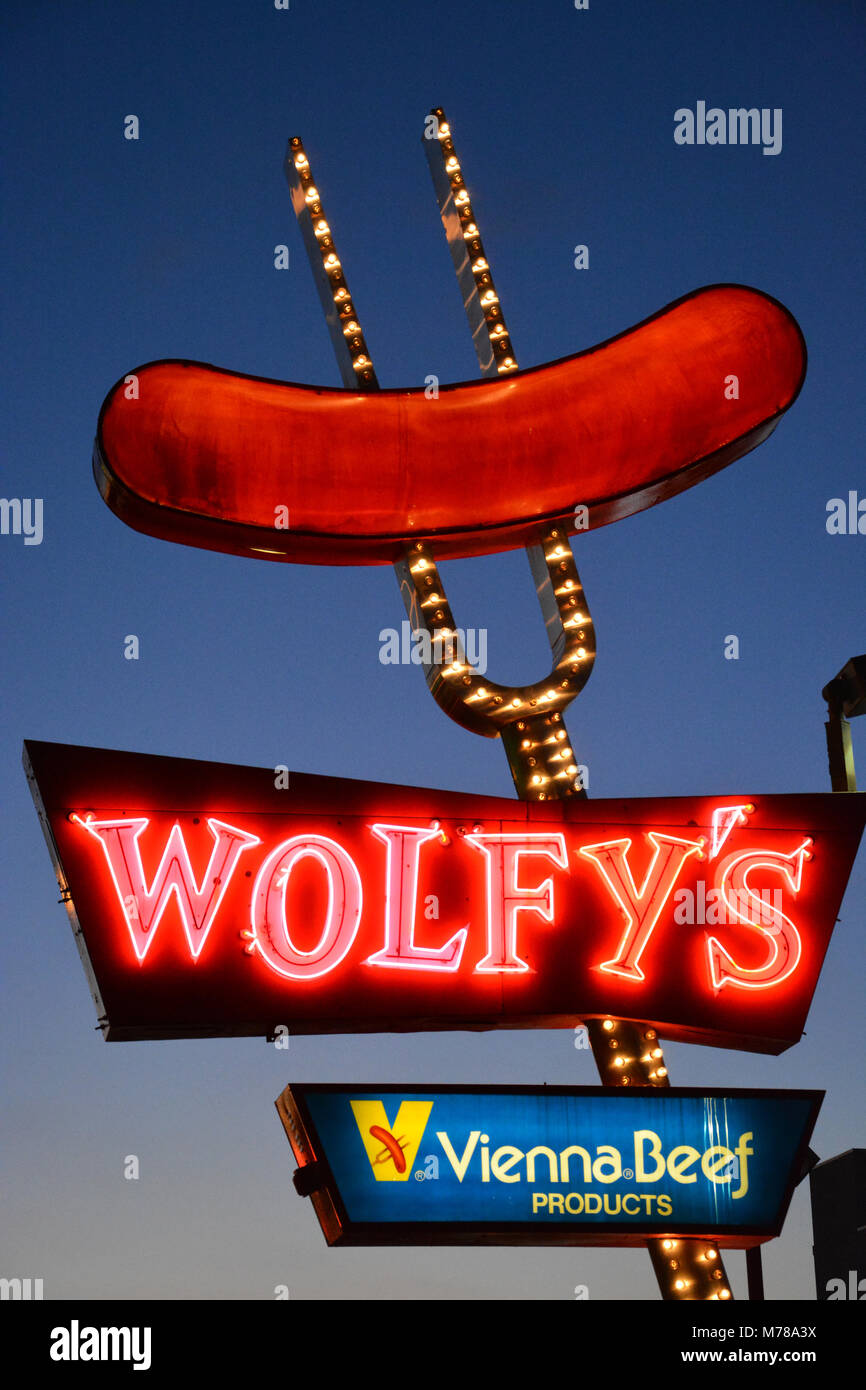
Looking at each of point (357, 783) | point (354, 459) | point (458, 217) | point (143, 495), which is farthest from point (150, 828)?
point (458, 217)

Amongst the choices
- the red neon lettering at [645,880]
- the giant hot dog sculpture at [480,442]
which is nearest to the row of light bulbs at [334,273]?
the giant hot dog sculpture at [480,442]

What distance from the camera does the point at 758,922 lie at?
464 inches

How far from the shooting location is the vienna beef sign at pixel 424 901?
10.7 metres

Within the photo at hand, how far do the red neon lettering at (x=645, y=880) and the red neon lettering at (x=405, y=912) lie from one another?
3.79 feet

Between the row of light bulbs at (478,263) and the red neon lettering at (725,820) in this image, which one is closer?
the red neon lettering at (725,820)

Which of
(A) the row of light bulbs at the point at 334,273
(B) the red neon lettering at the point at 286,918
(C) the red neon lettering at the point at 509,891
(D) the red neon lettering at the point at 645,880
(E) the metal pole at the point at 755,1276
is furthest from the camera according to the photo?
(A) the row of light bulbs at the point at 334,273

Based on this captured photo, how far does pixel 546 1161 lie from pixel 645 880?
2372mm

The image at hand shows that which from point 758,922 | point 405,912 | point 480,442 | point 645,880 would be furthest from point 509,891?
point 480,442

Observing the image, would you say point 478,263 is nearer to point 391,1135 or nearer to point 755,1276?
point 391,1135

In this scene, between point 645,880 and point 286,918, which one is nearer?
point 286,918

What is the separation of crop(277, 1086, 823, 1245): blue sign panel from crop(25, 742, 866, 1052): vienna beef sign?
908mm

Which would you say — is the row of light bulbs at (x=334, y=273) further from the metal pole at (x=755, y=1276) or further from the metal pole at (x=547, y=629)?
the metal pole at (x=755, y=1276)

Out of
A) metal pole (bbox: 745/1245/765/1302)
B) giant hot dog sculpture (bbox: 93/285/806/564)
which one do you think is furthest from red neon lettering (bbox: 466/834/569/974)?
metal pole (bbox: 745/1245/765/1302)

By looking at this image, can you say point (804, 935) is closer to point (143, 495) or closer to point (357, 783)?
point (357, 783)
